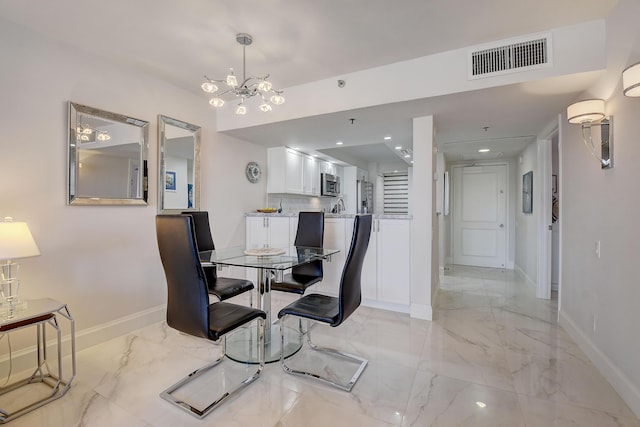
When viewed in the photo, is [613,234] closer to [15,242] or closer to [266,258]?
[266,258]

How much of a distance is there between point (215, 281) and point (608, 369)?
3030 mm

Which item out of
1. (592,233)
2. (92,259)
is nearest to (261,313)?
(92,259)

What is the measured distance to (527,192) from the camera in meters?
4.63

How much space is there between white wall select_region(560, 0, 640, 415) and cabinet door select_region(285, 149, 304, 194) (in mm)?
3512

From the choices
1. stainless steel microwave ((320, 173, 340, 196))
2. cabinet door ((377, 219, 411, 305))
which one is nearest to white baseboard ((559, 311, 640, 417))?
cabinet door ((377, 219, 411, 305))

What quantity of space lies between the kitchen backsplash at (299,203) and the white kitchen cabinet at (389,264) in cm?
209

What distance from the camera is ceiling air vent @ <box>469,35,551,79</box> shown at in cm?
221

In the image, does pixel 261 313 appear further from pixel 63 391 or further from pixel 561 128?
pixel 561 128

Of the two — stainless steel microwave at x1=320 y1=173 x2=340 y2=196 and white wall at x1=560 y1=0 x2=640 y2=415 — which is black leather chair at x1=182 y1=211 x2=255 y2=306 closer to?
white wall at x1=560 y1=0 x2=640 y2=415

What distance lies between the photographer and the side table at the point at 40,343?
167 centimetres

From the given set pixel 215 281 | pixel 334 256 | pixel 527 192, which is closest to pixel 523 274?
pixel 527 192

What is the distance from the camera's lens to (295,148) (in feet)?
16.0

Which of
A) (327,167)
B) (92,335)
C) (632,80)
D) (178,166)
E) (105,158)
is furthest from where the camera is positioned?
(327,167)

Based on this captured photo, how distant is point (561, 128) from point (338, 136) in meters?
2.45
